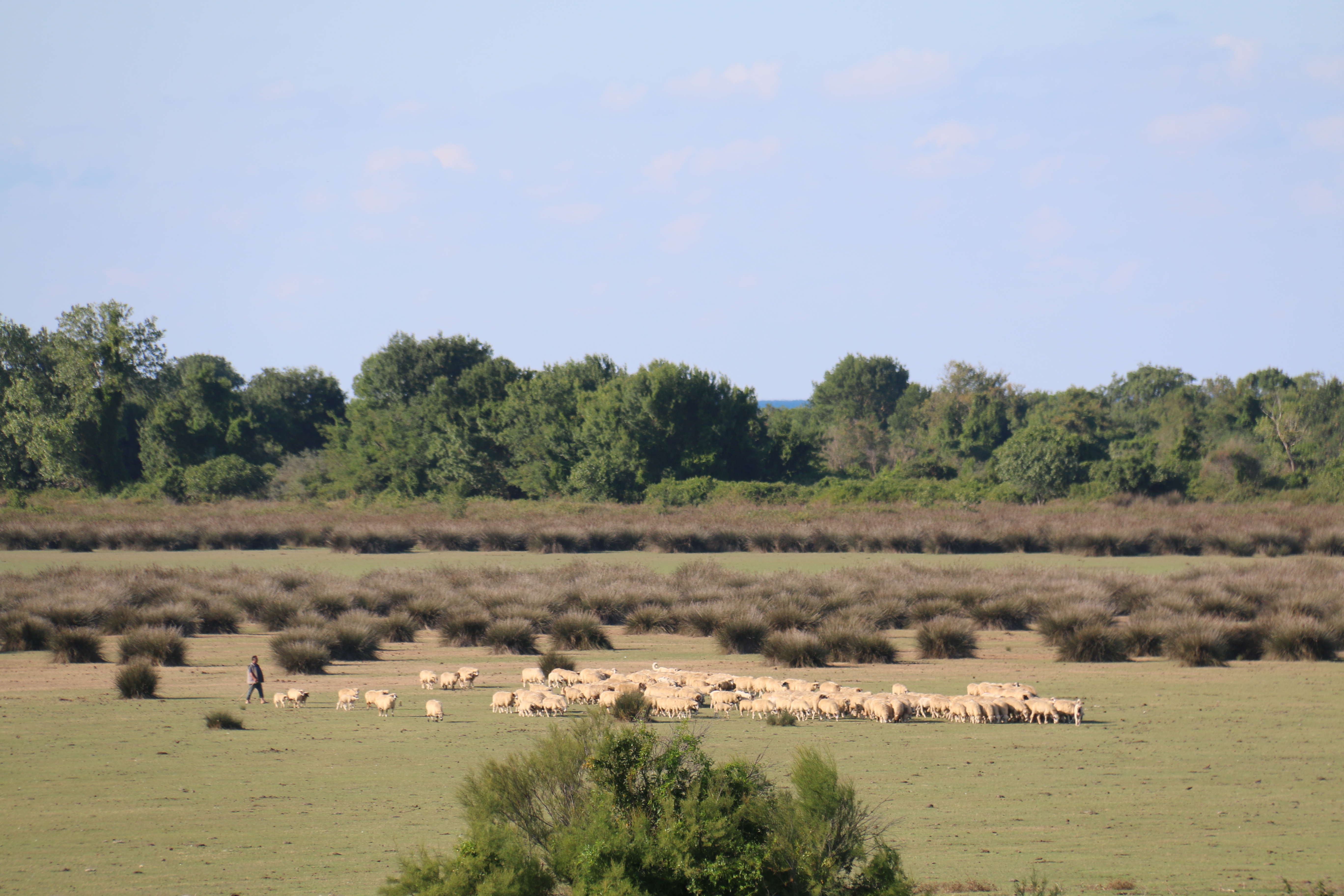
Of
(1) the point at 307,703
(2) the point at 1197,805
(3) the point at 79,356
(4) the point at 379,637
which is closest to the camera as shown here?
(2) the point at 1197,805

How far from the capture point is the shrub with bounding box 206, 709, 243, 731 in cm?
1465

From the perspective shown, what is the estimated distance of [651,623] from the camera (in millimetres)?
27359

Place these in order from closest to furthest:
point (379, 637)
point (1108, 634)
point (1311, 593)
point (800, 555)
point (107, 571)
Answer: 1. point (1108, 634)
2. point (379, 637)
3. point (1311, 593)
4. point (107, 571)
5. point (800, 555)

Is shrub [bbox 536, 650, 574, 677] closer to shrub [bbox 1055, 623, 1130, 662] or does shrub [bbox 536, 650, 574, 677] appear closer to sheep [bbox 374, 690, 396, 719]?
sheep [bbox 374, 690, 396, 719]

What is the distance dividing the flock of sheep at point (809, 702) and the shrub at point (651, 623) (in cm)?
1052

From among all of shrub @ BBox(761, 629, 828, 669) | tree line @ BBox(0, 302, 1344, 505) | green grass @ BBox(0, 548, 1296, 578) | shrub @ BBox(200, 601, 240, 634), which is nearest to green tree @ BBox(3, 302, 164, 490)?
tree line @ BBox(0, 302, 1344, 505)

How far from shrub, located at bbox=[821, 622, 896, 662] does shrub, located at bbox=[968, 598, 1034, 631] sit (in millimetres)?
5743

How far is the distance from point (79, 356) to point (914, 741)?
6651 cm

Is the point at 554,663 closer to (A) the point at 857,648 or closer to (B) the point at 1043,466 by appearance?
(A) the point at 857,648

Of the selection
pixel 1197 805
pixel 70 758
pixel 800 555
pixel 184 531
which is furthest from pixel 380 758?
pixel 184 531

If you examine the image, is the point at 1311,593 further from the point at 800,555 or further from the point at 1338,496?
the point at 1338,496

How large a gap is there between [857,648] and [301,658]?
9750 millimetres

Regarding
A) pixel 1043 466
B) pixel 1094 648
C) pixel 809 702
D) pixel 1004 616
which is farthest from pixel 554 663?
pixel 1043 466

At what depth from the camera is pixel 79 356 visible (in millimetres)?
68812
